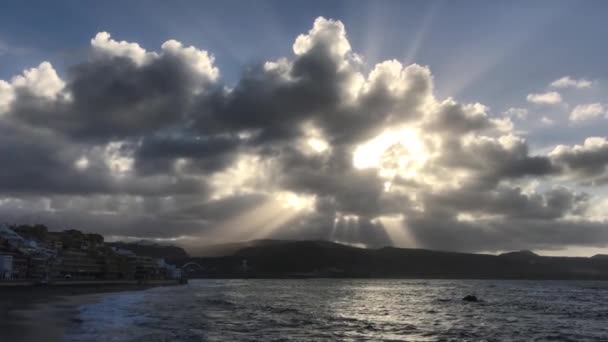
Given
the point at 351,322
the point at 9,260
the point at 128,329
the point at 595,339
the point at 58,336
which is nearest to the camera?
the point at 58,336

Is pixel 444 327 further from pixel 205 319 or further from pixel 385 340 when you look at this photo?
pixel 205 319

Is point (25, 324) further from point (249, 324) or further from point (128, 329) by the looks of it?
point (249, 324)

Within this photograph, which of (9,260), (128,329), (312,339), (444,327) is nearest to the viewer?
(312,339)

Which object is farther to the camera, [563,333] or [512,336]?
[563,333]

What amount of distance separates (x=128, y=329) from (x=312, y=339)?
19.4 meters

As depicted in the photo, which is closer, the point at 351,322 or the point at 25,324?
the point at 25,324

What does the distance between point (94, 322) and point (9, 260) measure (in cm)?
13168

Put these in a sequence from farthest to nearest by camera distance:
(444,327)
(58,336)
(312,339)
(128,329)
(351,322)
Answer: (351,322) < (444,327) < (128,329) < (312,339) < (58,336)

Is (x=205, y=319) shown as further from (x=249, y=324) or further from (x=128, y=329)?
(x=128, y=329)

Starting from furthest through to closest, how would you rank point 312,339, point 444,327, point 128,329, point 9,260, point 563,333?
1. point 9,260
2. point 444,327
3. point 563,333
4. point 128,329
5. point 312,339

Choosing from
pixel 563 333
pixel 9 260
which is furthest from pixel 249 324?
pixel 9 260

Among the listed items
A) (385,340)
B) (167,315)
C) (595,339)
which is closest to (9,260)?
(167,315)

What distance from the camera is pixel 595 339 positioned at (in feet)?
206

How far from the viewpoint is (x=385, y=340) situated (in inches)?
2235
